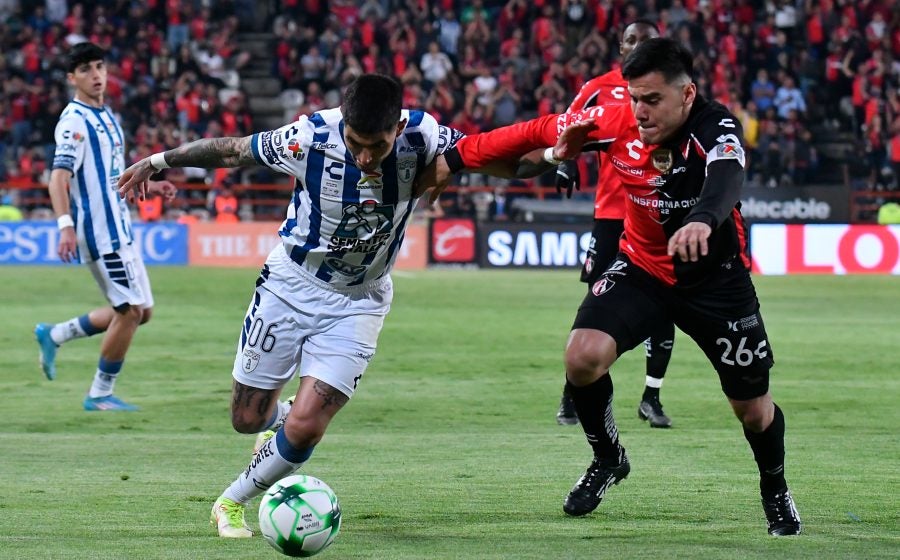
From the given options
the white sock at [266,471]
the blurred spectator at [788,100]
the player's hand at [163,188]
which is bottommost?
the blurred spectator at [788,100]

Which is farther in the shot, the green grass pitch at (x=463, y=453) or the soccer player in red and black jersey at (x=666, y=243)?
the soccer player in red and black jersey at (x=666, y=243)

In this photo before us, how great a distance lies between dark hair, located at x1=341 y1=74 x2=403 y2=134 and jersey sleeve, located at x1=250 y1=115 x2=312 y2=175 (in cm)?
43

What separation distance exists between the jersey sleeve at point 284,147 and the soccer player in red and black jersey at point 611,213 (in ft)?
7.70

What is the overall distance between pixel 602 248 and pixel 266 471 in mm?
3773

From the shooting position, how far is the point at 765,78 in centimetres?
3103

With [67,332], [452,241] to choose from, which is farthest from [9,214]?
[67,332]

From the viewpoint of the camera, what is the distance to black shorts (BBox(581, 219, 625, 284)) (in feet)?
30.7

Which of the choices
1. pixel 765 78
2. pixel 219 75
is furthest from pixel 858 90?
pixel 219 75

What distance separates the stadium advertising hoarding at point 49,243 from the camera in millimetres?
27594

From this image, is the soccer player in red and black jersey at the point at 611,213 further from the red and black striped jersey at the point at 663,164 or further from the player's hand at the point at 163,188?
the player's hand at the point at 163,188

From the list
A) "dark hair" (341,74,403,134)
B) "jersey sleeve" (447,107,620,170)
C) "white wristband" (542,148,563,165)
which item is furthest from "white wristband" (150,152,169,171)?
"white wristband" (542,148,563,165)

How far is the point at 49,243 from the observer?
2762 cm

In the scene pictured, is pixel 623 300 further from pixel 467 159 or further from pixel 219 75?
pixel 219 75

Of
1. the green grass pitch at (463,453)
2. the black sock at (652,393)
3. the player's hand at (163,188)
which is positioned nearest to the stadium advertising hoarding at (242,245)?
the green grass pitch at (463,453)
